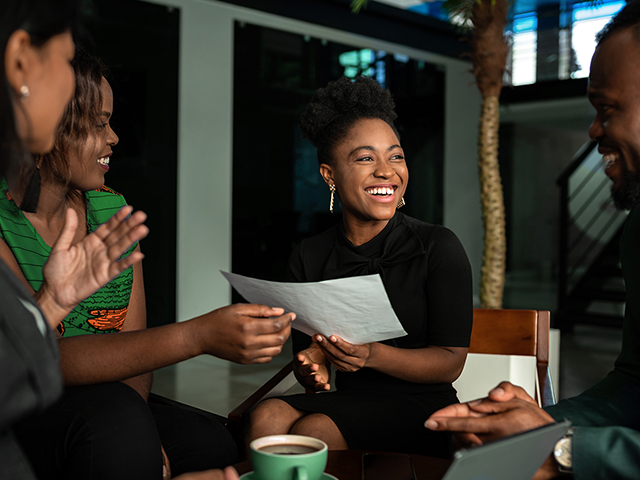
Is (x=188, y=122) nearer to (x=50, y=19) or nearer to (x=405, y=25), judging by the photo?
(x=405, y=25)

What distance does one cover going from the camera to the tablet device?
746 millimetres

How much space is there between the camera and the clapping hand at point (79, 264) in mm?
1057

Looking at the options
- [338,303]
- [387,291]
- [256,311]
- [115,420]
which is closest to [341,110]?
[387,291]

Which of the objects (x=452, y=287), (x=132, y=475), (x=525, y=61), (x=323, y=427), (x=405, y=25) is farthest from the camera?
(x=525, y=61)

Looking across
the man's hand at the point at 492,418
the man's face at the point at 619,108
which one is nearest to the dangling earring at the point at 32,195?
the man's hand at the point at 492,418

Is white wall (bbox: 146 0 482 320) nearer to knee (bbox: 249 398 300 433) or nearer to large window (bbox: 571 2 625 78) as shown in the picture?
large window (bbox: 571 2 625 78)

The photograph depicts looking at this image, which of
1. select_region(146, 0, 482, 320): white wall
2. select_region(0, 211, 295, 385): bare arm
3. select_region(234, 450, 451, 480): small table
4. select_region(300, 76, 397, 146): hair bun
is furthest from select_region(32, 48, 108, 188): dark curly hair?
select_region(146, 0, 482, 320): white wall

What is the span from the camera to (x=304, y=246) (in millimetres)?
1990

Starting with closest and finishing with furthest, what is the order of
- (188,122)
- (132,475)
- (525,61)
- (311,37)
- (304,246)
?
(132,475)
(304,246)
(188,122)
(311,37)
(525,61)

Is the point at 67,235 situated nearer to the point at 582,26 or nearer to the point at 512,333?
the point at 512,333

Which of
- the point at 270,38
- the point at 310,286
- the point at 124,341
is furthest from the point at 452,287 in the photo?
the point at 270,38

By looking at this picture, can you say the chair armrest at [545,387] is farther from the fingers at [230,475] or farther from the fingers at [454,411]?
the fingers at [230,475]

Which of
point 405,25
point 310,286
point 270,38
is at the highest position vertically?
point 405,25

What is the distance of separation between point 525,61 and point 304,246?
25.2ft
